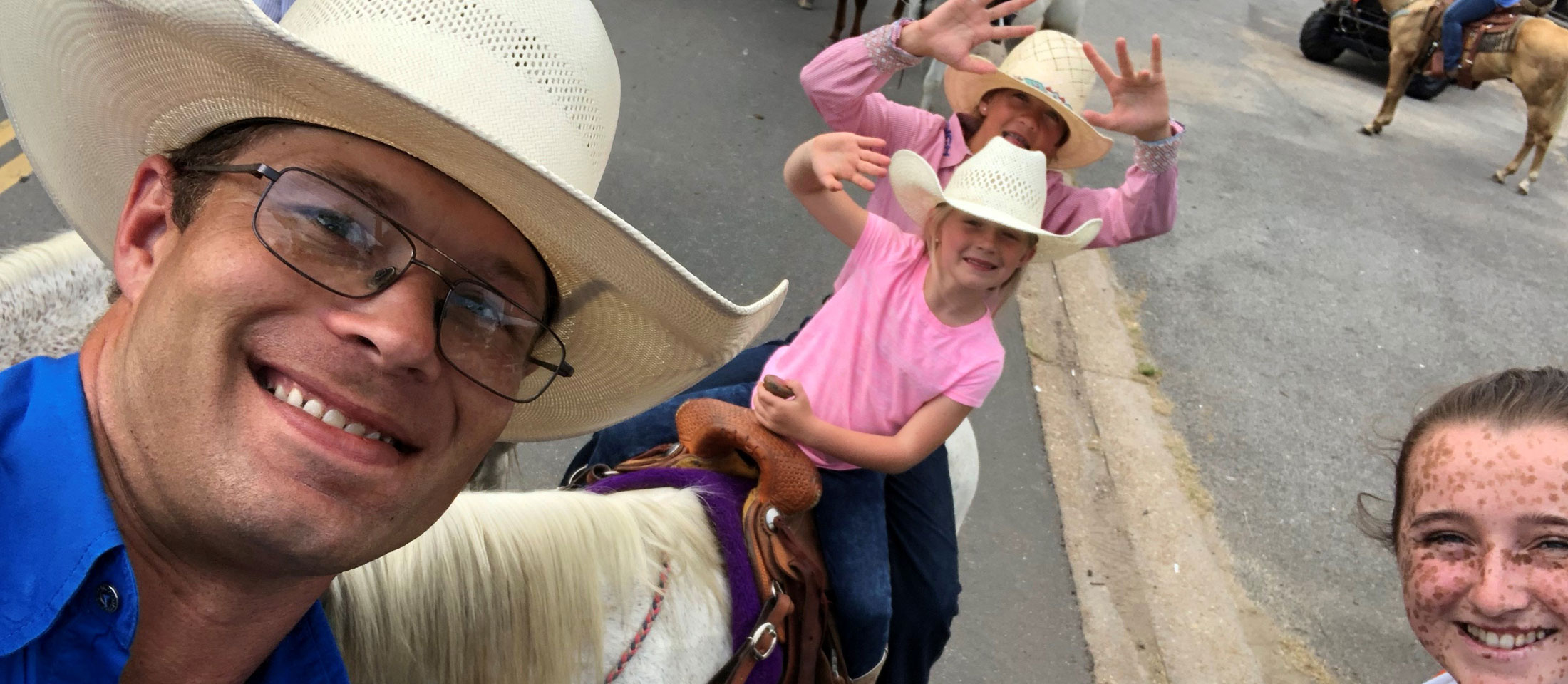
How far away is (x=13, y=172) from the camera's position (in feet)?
13.7

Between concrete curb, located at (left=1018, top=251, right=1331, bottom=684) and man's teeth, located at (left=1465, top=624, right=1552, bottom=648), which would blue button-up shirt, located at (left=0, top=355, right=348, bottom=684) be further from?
concrete curb, located at (left=1018, top=251, right=1331, bottom=684)

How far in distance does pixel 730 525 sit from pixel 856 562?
0.40 meters

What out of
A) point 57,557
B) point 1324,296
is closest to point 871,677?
point 57,557

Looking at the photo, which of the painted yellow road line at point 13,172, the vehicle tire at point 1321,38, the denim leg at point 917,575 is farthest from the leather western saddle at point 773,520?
the vehicle tire at point 1321,38

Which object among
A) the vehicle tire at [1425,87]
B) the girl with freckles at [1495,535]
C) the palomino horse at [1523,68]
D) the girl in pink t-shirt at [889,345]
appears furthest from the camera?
the vehicle tire at [1425,87]

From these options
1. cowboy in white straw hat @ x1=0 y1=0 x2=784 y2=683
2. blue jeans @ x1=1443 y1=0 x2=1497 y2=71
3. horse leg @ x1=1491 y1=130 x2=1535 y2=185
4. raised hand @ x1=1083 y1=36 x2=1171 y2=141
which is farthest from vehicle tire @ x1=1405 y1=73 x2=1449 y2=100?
cowboy in white straw hat @ x1=0 y1=0 x2=784 y2=683

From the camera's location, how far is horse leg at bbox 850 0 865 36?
7.38 m

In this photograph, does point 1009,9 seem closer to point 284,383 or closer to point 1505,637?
point 1505,637

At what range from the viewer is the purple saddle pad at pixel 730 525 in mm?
1812

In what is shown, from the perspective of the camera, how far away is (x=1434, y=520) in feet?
4.68

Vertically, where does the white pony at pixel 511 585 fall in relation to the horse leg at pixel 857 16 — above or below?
above

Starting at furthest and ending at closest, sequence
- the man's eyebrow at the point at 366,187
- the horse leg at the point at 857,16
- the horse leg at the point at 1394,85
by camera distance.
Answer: the horse leg at the point at 1394,85 < the horse leg at the point at 857,16 < the man's eyebrow at the point at 366,187

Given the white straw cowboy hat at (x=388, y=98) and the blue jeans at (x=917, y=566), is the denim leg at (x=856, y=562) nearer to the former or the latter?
the blue jeans at (x=917, y=566)

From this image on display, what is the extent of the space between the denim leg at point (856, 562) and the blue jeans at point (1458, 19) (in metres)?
9.37
